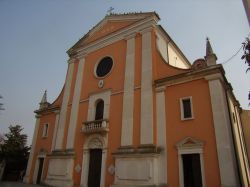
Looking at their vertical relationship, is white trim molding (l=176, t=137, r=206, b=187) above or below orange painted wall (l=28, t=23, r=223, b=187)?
below

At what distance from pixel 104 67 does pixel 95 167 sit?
291 inches

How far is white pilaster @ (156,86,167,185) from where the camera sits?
11.5m

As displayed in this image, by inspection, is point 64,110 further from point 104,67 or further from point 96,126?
point 104,67

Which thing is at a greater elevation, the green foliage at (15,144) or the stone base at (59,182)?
the green foliage at (15,144)

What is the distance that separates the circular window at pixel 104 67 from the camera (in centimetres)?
1703

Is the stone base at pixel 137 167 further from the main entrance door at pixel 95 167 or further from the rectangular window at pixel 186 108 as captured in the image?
the rectangular window at pixel 186 108

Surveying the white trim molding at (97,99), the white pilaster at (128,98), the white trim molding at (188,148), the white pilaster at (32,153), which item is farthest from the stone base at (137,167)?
the white pilaster at (32,153)

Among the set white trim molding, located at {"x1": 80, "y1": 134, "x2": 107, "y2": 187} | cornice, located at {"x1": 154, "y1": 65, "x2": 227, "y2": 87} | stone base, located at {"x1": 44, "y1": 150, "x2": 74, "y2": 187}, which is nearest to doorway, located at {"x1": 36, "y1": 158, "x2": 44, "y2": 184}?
stone base, located at {"x1": 44, "y1": 150, "x2": 74, "y2": 187}

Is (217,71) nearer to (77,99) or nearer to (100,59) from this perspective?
(100,59)

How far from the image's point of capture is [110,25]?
18812 mm

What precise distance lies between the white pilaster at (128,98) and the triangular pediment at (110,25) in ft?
5.83

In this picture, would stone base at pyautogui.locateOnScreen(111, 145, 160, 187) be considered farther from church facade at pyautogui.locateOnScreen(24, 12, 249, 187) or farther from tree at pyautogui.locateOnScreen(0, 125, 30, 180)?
tree at pyautogui.locateOnScreen(0, 125, 30, 180)

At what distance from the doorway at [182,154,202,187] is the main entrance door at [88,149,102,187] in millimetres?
5617

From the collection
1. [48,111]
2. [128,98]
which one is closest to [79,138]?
[128,98]
